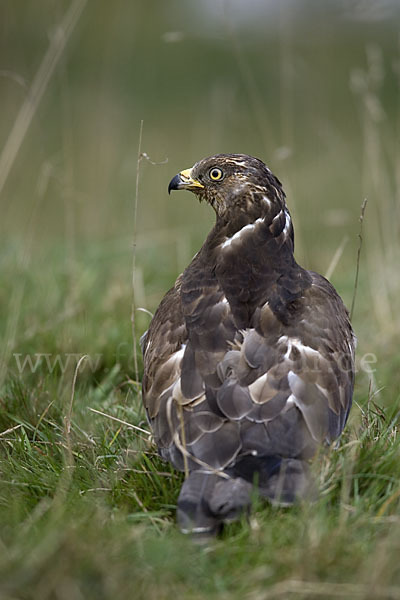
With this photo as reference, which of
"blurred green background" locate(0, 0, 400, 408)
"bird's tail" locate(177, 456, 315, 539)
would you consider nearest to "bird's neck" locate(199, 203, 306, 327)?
"blurred green background" locate(0, 0, 400, 408)

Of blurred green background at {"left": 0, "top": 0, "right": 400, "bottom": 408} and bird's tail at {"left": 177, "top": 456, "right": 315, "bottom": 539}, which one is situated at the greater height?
blurred green background at {"left": 0, "top": 0, "right": 400, "bottom": 408}

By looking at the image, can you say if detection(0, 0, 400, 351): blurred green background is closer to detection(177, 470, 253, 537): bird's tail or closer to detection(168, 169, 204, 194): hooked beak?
detection(168, 169, 204, 194): hooked beak

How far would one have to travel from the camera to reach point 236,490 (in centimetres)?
298

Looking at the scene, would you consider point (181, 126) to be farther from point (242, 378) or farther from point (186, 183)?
point (242, 378)

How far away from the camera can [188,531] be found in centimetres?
291

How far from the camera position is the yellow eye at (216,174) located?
12.7ft

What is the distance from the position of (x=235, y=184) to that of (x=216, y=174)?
0.12 m

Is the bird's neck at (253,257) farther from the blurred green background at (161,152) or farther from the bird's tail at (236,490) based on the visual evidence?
the bird's tail at (236,490)

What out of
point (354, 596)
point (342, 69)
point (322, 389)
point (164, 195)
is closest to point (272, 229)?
point (322, 389)

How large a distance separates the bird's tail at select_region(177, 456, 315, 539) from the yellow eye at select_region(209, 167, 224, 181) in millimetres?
1495

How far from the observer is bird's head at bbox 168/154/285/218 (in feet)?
12.5

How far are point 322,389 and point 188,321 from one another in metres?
0.70

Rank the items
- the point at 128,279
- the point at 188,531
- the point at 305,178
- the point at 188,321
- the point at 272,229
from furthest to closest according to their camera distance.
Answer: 1. the point at 305,178
2. the point at 128,279
3. the point at 272,229
4. the point at 188,321
5. the point at 188,531

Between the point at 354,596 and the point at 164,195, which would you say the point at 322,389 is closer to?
the point at 354,596
